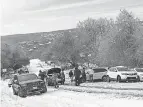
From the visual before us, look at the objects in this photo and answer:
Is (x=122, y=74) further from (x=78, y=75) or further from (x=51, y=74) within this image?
(x=51, y=74)

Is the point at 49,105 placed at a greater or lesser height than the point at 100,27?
lesser

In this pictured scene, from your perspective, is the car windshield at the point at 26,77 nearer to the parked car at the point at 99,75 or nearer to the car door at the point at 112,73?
the car door at the point at 112,73

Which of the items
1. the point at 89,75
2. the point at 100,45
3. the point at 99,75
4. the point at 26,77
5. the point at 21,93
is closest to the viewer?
the point at 21,93

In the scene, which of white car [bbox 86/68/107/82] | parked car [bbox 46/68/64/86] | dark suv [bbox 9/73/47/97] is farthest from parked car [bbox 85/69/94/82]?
dark suv [bbox 9/73/47/97]

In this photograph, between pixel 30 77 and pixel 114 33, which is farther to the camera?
pixel 114 33

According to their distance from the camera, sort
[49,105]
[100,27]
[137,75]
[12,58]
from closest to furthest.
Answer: [49,105] → [137,75] → [100,27] → [12,58]

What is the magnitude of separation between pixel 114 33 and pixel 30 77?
141ft

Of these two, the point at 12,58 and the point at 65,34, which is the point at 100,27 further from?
the point at 12,58

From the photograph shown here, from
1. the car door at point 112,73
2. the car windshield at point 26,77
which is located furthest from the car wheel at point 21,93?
the car door at point 112,73

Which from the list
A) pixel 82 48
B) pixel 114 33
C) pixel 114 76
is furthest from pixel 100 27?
pixel 114 76

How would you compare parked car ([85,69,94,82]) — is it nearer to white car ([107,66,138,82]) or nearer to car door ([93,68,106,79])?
car door ([93,68,106,79])

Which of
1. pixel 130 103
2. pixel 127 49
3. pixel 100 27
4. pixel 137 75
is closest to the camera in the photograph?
pixel 130 103

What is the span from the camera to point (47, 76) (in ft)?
109

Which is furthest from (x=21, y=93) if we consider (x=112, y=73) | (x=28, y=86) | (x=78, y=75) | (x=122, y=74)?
(x=112, y=73)
